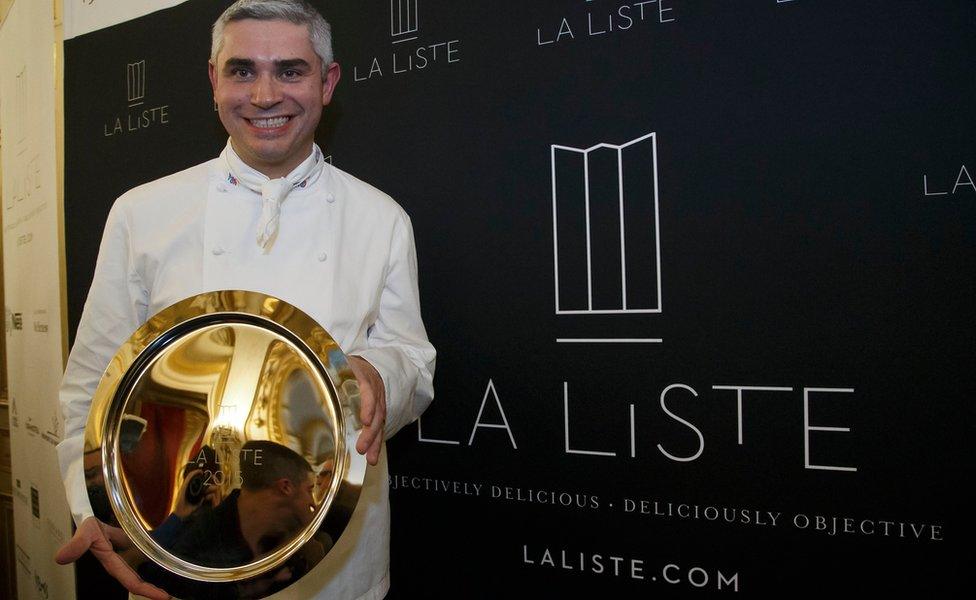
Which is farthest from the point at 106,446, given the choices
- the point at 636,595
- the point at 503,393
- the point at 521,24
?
the point at 521,24

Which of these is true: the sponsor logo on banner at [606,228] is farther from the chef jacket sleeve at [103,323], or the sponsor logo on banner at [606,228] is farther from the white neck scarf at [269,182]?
the chef jacket sleeve at [103,323]

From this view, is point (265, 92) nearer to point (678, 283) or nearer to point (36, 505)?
point (678, 283)

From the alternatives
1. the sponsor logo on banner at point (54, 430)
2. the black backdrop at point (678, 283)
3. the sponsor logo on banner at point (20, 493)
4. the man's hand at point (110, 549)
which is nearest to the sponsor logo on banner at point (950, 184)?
the black backdrop at point (678, 283)

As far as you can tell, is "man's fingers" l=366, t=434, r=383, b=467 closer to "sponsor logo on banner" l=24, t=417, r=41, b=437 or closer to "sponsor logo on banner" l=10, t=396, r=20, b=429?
"sponsor logo on banner" l=24, t=417, r=41, b=437

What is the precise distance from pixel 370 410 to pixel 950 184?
1.00m

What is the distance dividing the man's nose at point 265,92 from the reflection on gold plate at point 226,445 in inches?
15.9

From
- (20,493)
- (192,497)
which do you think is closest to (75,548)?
(192,497)

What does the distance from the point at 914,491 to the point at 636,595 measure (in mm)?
540

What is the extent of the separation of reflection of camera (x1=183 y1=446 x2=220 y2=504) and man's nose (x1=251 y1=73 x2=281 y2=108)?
2.04ft

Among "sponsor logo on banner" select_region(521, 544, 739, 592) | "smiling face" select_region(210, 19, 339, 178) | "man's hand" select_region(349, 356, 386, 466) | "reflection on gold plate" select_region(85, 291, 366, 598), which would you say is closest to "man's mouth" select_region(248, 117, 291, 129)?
"smiling face" select_region(210, 19, 339, 178)

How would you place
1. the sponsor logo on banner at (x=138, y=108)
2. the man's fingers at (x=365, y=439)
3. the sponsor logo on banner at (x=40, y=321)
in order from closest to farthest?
1. the man's fingers at (x=365, y=439)
2. the sponsor logo on banner at (x=138, y=108)
3. the sponsor logo on banner at (x=40, y=321)

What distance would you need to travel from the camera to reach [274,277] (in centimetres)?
130

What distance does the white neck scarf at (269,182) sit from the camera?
1.26 meters

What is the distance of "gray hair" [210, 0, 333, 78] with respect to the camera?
4.26 ft
